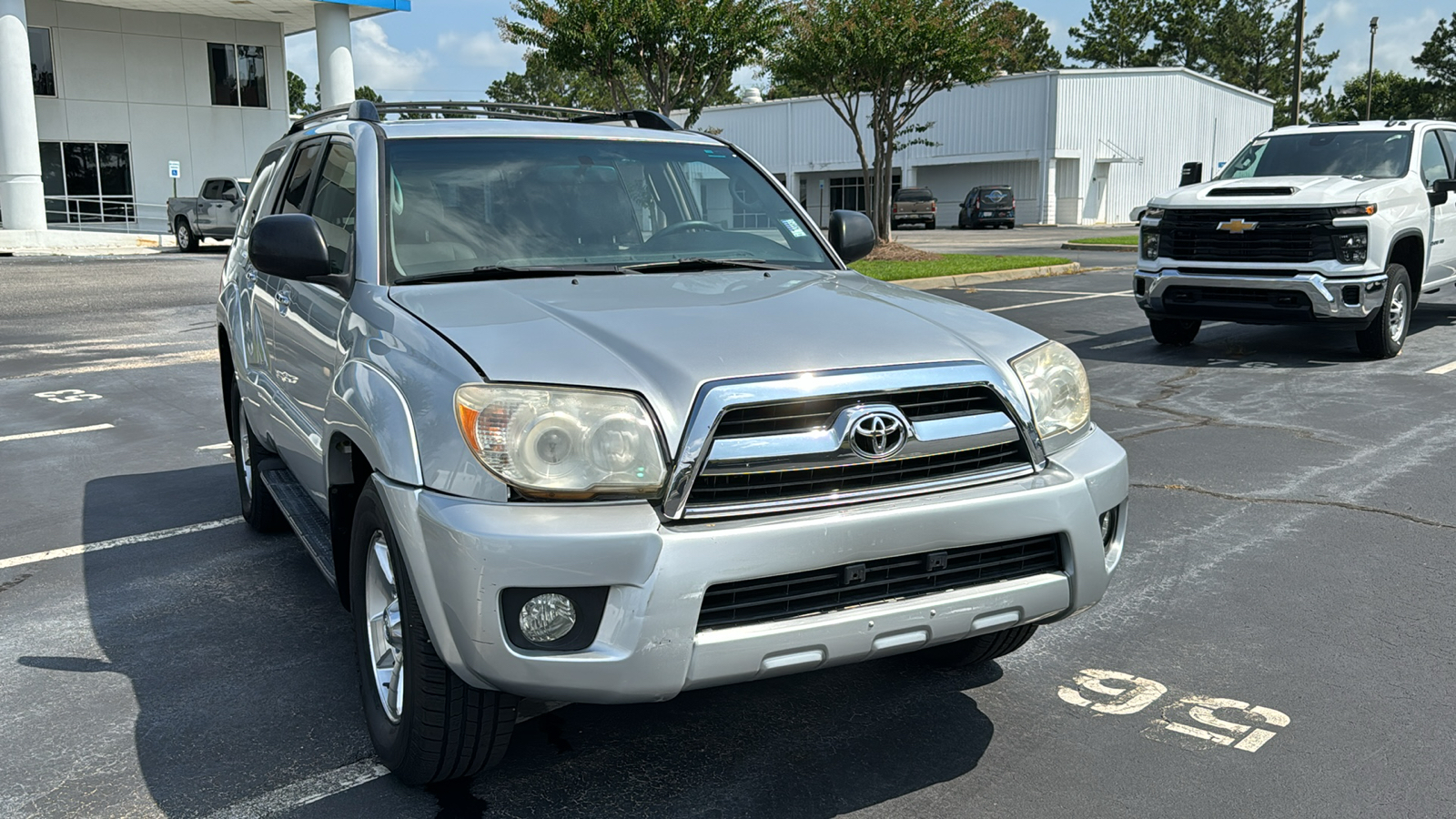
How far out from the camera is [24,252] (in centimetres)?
2869

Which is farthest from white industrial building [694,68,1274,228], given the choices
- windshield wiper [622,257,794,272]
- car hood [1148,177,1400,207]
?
windshield wiper [622,257,794,272]

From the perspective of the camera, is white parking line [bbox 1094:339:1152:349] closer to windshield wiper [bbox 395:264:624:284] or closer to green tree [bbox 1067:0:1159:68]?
windshield wiper [bbox 395:264:624:284]

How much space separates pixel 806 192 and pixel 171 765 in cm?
5761

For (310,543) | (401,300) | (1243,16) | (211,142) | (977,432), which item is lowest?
(310,543)

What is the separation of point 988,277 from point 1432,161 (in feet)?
26.7

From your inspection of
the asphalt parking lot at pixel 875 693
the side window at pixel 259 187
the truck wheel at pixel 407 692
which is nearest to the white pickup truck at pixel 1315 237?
the asphalt parking lot at pixel 875 693

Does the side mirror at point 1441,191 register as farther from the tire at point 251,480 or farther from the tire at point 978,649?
the tire at point 251,480

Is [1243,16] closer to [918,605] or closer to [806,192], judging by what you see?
[806,192]

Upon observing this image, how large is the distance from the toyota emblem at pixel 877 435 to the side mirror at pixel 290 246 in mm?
1820

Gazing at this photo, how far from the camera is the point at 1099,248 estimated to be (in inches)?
1137

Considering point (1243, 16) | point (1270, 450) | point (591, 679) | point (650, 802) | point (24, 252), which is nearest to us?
point (591, 679)

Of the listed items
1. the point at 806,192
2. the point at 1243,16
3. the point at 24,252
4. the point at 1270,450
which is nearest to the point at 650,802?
the point at 1270,450

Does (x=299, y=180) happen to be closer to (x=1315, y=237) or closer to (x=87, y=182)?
(x=1315, y=237)

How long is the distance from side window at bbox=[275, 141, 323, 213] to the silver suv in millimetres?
1093
